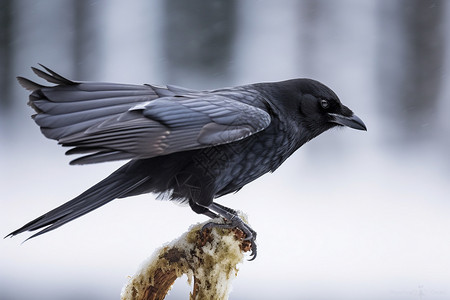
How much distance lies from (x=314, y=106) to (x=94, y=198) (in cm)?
66

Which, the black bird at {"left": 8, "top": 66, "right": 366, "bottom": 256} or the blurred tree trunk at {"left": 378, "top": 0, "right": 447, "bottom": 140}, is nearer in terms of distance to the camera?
the black bird at {"left": 8, "top": 66, "right": 366, "bottom": 256}

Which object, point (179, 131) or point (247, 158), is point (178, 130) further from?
point (247, 158)

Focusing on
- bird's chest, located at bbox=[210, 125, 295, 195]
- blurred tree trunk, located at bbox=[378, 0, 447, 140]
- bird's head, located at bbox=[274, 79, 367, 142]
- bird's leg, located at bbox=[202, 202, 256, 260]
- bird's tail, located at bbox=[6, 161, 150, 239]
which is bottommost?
bird's leg, located at bbox=[202, 202, 256, 260]

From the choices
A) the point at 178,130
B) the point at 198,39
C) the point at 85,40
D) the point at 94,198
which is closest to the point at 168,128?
the point at 178,130

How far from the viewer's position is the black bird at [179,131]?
112 centimetres

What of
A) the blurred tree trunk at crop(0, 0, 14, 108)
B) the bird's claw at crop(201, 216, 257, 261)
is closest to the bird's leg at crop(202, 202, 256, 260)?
the bird's claw at crop(201, 216, 257, 261)

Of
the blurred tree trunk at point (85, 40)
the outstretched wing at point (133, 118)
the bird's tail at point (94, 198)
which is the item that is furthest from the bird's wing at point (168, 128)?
the blurred tree trunk at point (85, 40)

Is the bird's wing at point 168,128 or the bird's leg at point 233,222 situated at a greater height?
the bird's wing at point 168,128

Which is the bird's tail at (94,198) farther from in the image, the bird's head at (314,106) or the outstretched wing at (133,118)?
the bird's head at (314,106)

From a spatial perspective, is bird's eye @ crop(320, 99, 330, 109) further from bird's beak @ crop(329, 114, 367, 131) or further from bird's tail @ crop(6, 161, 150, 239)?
bird's tail @ crop(6, 161, 150, 239)

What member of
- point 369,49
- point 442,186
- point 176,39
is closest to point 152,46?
point 176,39

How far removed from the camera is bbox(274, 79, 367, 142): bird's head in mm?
1577

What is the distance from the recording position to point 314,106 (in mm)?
1587

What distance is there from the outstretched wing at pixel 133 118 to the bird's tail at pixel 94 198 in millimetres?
144
